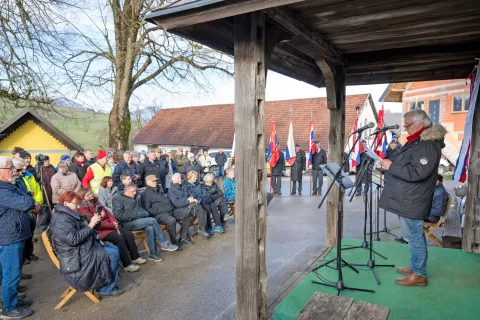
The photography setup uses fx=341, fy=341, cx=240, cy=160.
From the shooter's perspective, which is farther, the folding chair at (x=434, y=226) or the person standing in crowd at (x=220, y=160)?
the person standing in crowd at (x=220, y=160)

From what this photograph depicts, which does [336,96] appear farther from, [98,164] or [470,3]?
[98,164]

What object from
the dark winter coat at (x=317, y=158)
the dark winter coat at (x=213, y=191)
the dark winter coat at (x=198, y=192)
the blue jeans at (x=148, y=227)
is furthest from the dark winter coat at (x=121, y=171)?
the dark winter coat at (x=317, y=158)

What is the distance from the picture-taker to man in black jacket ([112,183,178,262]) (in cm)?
570

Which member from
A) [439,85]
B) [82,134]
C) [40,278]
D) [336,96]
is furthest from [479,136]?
[82,134]

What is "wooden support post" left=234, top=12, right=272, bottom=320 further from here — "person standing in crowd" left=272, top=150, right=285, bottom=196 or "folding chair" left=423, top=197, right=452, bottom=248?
"person standing in crowd" left=272, top=150, right=285, bottom=196

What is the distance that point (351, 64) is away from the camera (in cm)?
571

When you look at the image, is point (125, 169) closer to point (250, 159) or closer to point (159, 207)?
point (159, 207)

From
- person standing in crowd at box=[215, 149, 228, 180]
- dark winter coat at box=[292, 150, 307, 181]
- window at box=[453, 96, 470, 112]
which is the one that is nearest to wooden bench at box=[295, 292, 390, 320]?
dark winter coat at box=[292, 150, 307, 181]

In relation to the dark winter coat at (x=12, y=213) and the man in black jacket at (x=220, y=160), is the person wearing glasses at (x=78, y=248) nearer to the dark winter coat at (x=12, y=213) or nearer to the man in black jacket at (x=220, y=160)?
the dark winter coat at (x=12, y=213)

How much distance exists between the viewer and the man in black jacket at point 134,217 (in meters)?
5.70

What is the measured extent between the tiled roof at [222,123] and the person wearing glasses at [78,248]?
18777mm

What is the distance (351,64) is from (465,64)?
188 centimetres

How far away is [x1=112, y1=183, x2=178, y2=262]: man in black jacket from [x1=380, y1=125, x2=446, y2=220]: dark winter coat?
3884 mm

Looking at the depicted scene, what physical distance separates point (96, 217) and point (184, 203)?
2505 mm
